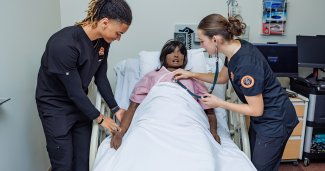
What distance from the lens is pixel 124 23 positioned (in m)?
1.43

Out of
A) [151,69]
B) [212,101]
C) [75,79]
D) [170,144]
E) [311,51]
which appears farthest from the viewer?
[311,51]

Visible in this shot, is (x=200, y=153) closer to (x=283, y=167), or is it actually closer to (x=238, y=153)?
(x=238, y=153)

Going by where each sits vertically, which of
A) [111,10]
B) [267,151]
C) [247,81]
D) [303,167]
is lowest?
[303,167]

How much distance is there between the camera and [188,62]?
2.19 meters

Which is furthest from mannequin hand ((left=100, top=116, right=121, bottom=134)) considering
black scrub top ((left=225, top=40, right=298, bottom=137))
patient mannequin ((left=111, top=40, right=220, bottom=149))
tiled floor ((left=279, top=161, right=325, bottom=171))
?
tiled floor ((left=279, top=161, right=325, bottom=171))

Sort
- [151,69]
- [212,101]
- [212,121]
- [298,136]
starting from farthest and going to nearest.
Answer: [298,136] → [151,69] → [212,121] → [212,101]

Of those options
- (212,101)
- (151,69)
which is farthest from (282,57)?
(212,101)

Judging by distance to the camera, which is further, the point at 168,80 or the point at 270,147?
the point at 168,80

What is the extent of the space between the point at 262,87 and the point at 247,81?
8 cm

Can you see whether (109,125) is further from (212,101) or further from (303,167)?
(303,167)

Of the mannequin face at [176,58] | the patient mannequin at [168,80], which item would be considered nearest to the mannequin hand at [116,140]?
the patient mannequin at [168,80]

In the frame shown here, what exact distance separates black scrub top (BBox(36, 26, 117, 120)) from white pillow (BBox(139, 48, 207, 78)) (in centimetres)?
52

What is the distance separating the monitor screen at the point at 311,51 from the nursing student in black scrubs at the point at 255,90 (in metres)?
1.16

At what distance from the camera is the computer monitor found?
2471 mm
